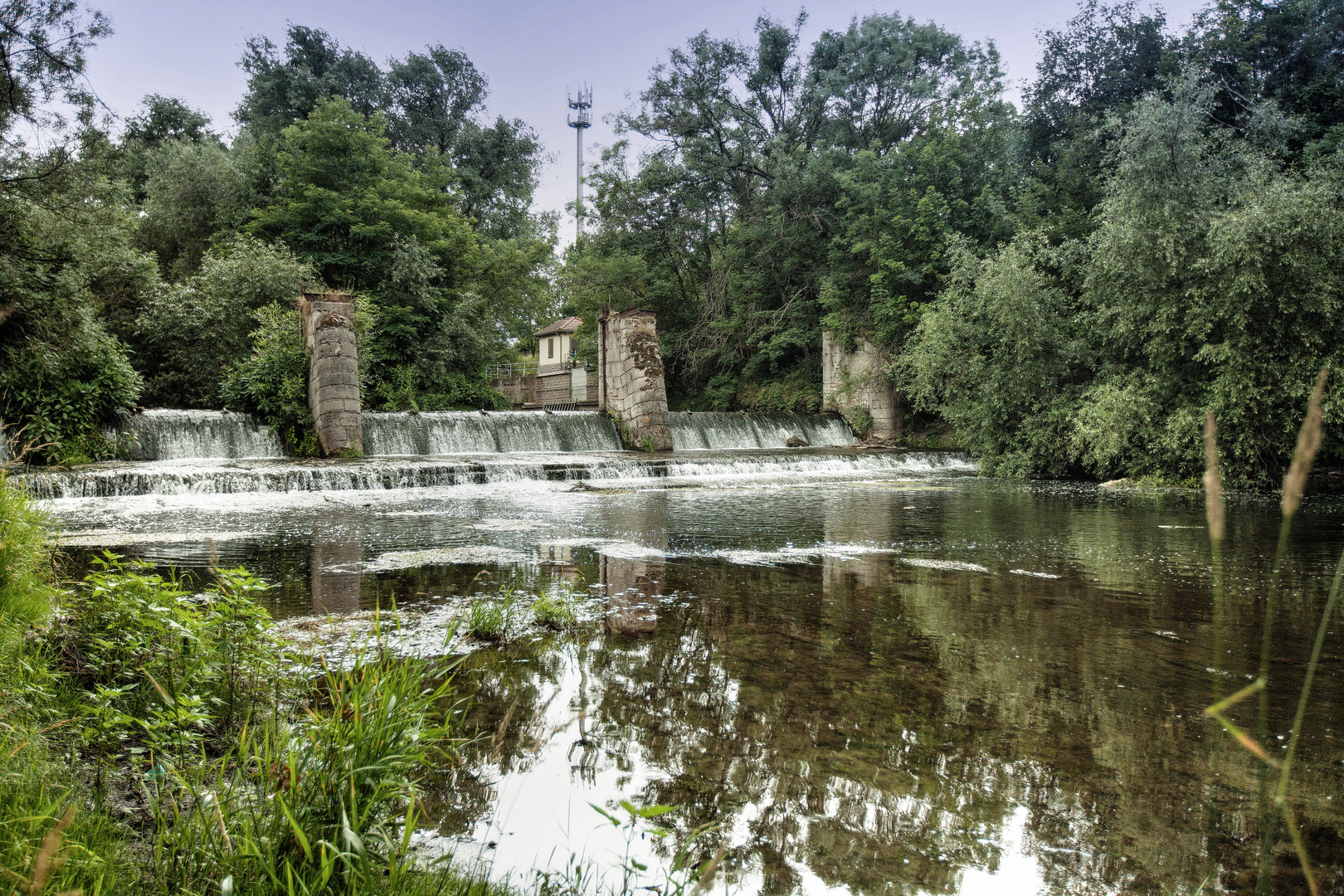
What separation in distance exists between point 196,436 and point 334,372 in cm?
306

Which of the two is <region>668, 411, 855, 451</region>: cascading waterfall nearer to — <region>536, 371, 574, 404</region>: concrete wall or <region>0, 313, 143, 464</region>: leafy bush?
<region>0, 313, 143, 464</region>: leafy bush

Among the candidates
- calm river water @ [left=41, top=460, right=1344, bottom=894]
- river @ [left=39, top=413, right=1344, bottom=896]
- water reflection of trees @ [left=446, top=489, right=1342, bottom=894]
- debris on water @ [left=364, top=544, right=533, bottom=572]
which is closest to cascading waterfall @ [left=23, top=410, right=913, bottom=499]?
river @ [left=39, top=413, right=1344, bottom=896]

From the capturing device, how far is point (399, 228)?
23672 millimetres

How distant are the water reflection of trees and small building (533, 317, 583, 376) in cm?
4236

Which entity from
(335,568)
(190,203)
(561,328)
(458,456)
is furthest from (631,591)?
(561,328)

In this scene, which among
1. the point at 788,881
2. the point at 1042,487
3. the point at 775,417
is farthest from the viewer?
the point at 775,417

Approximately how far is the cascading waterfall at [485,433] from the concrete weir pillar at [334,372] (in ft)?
6.02

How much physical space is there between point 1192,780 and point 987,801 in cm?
72

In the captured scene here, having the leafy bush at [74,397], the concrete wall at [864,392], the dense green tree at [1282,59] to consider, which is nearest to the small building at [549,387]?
the concrete wall at [864,392]

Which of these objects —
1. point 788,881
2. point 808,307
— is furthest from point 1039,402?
point 788,881

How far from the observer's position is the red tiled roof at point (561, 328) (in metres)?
46.7

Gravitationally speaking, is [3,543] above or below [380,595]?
above

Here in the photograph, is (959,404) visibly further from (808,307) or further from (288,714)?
(288,714)

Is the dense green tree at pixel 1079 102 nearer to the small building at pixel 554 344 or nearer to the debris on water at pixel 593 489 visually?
the debris on water at pixel 593 489
